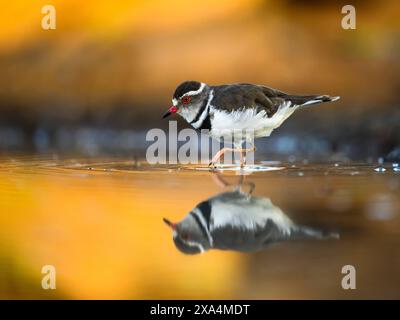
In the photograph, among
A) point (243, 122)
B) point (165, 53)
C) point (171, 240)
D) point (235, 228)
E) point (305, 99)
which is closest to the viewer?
point (171, 240)

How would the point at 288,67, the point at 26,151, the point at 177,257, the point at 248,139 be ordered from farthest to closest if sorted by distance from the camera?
the point at 288,67
the point at 26,151
the point at 248,139
the point at 177,257

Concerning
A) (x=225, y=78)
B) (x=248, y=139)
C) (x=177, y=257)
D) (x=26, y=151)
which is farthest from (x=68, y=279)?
(x=225, y=78)

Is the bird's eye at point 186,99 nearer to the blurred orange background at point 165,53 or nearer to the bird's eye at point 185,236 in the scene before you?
the bird's eye at point 185,236

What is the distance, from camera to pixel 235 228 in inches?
168

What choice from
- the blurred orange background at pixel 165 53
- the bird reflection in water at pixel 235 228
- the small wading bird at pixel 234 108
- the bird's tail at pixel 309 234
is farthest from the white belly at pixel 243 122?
the blurred orange background at pixel 165 53

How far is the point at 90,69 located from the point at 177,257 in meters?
8.94

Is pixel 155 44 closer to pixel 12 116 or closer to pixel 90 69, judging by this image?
pixel 90 69

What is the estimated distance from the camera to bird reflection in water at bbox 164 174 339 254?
13.1 feet

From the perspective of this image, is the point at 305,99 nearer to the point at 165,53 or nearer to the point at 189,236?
the point at 189,236

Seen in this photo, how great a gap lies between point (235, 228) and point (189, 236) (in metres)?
0.28

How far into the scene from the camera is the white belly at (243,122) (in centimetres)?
725

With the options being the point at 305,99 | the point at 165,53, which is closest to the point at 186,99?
the point at 305,99

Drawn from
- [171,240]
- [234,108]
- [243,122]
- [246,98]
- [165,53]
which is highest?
[165,53]

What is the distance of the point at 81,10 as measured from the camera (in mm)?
12258
